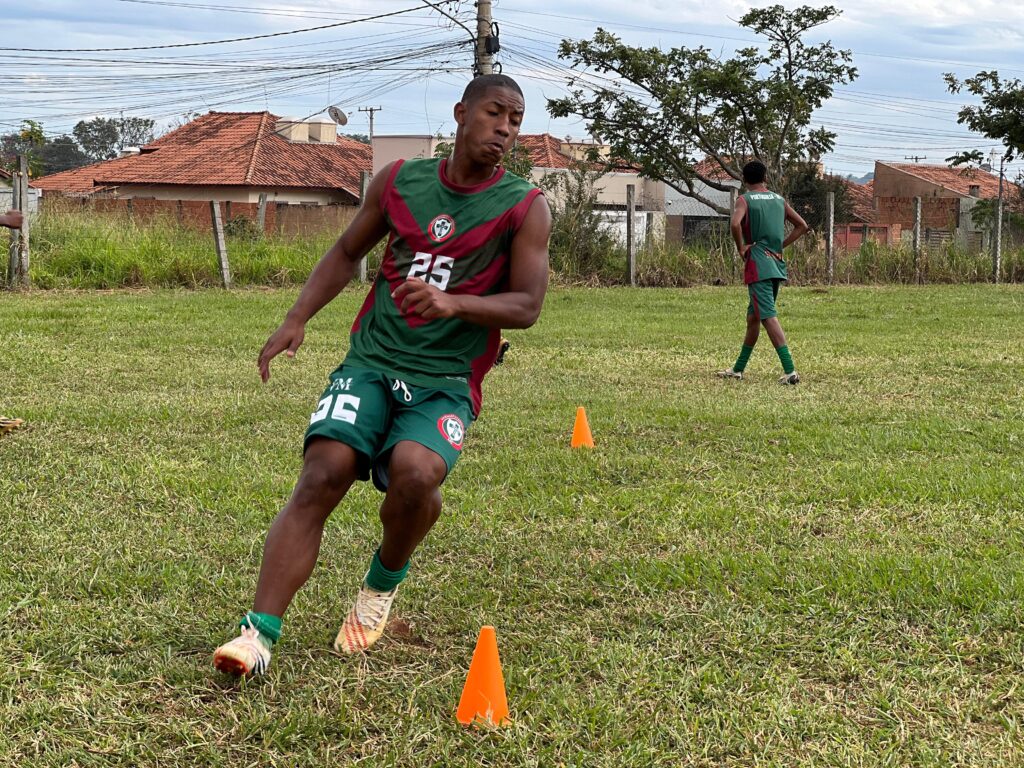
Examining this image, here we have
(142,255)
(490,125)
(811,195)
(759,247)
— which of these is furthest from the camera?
(811,195)

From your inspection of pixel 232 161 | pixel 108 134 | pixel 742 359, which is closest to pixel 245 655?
pixel 742 359

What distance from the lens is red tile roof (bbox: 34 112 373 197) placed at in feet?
158

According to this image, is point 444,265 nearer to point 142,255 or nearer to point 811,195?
point 142,255

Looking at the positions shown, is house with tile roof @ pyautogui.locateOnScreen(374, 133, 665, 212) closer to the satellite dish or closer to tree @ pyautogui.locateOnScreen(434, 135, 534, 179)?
the satellite dish

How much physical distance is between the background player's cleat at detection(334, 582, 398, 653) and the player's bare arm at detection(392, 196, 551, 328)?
37.1 inches

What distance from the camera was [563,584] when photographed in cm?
430

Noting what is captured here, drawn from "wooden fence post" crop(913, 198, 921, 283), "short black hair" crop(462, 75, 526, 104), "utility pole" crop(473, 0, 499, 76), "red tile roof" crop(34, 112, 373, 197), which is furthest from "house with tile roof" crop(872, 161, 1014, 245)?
"short black hair" crop(462, 75, 526, 104)

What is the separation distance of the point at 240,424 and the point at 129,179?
44899 millimetres

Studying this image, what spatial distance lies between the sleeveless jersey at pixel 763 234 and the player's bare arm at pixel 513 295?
656 cm

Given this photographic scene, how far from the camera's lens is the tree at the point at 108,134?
97438mm

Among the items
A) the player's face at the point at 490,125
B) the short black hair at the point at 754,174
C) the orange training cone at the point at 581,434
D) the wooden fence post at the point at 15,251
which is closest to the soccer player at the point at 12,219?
the orange training cone at the point at 581,434

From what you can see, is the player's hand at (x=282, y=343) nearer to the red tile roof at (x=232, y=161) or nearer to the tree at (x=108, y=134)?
the red tile roof at (x=232, y=161)

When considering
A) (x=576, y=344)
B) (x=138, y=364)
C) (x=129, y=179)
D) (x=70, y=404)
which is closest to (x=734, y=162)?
(x=576, y=344)

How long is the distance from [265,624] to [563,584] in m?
1.34
